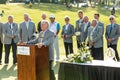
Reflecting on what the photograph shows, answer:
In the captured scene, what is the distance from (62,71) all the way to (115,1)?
8303cm

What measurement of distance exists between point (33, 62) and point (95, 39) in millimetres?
3630

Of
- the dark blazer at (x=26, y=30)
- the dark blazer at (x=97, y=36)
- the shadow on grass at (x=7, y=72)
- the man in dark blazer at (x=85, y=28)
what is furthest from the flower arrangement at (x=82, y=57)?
the dark blazer at (x=26, y=30)

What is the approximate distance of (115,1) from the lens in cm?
9038

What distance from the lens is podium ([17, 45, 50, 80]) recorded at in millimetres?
8945

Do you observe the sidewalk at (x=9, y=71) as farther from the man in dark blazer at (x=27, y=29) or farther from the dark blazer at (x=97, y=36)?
the dark blazer at (x=97, y=36)

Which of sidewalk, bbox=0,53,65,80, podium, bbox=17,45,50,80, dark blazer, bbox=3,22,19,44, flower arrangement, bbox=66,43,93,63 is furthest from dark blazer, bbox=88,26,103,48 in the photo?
flower arrangement, bbox=66,43,93,63

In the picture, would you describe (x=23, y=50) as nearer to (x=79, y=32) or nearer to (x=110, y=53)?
(x=110, y=53)

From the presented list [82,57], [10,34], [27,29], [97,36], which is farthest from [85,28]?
[82,57]

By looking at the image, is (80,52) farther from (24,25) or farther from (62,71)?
(24,25)

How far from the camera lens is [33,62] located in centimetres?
897

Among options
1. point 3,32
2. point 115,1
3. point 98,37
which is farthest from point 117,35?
point 115,1

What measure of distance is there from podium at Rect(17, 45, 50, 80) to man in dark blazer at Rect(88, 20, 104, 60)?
119 inches

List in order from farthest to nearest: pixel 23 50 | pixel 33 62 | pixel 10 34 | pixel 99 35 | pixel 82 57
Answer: pixel 10 34 < pixel 99 35 < pixel 23 50 < pixel 33 62 < pixel 82 57

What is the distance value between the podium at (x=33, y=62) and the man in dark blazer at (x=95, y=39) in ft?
9.90
